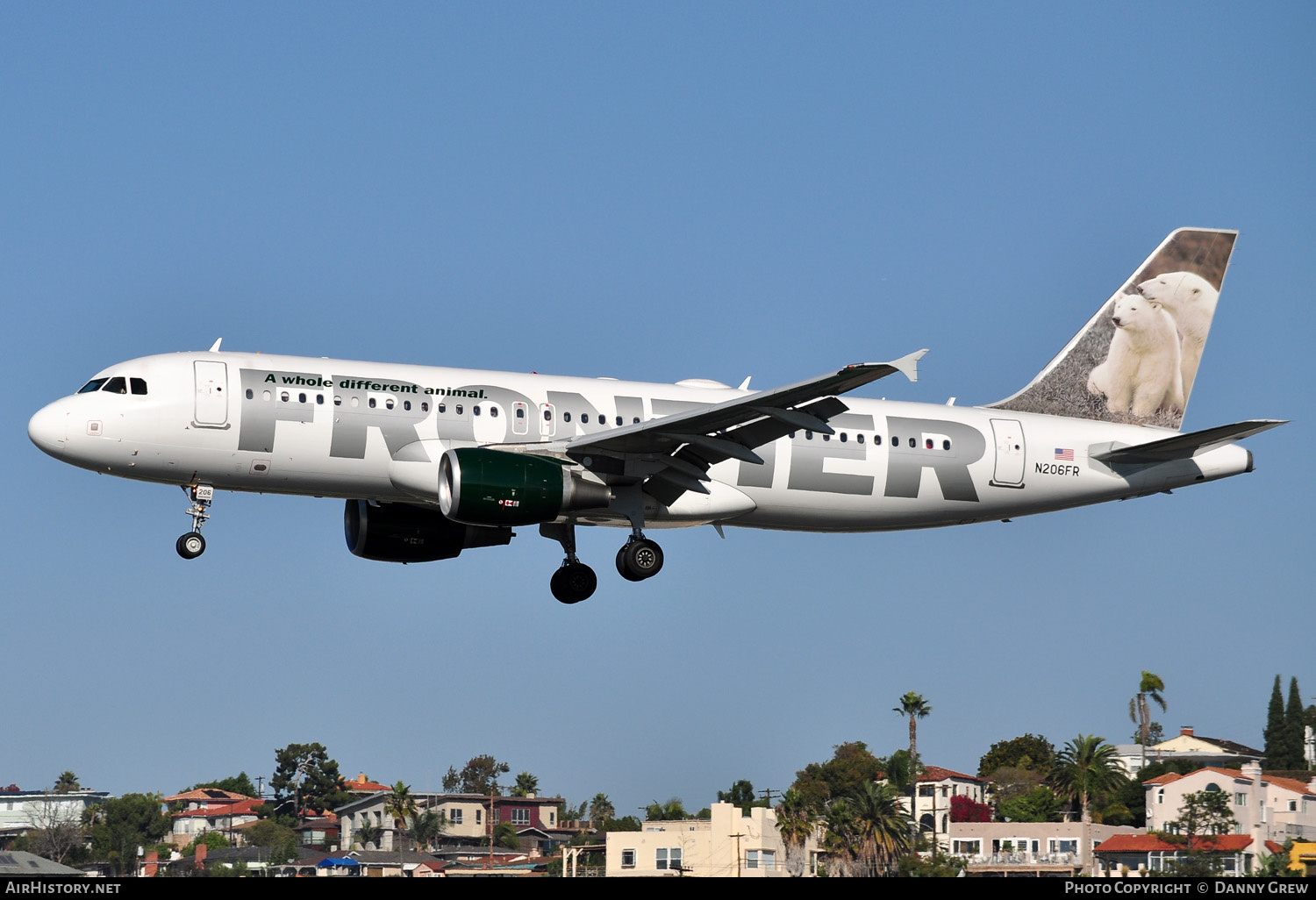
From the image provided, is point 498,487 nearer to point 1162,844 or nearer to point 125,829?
point 125,829

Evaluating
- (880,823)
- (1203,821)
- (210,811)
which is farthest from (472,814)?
(1203,821)

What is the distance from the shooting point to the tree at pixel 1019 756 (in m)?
92.8

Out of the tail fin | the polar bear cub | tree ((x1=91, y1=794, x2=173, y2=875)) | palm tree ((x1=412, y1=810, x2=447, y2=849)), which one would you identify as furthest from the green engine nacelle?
palm tree ((x1=412, y1=810, x2=447, y2=849))

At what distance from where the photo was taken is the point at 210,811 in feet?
229

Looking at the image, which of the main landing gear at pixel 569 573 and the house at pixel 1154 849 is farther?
the house at pixel 1154 849

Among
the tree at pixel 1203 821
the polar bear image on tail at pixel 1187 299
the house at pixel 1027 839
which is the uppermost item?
the polar bear image on tail at pixel 1187 299

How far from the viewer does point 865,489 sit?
3341 cm

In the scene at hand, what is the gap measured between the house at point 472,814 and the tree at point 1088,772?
25.1m

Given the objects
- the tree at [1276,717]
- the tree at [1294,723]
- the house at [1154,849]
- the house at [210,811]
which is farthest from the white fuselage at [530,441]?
the tree at [1276,717]

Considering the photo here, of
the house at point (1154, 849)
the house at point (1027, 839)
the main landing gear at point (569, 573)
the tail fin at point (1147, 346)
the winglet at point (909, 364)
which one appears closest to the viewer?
the winglet at point (909, 364)

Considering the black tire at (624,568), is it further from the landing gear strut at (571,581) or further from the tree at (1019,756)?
the tree at (1019,756)
